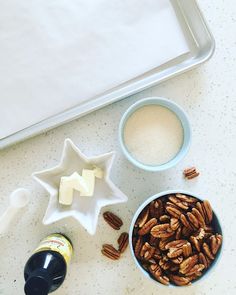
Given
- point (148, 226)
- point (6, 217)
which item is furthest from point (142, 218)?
point (6, 217)

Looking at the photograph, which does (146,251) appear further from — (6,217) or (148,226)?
(6,217)

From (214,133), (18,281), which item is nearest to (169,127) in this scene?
(214,133)

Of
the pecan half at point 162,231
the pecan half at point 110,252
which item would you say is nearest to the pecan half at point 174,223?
the pecan half at point 162,231

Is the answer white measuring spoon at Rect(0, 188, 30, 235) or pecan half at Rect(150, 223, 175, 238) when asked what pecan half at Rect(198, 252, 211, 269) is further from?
white measuring spoon at Rect(0, 188, 30, 235)

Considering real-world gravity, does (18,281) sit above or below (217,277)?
above

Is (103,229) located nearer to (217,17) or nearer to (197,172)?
(197,172)

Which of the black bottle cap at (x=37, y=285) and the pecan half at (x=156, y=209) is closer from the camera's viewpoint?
the black bottle cap at (x=37, y=285)

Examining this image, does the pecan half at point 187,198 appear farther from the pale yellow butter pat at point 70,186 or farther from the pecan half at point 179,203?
the pale yellow butter pat at point 70,186
